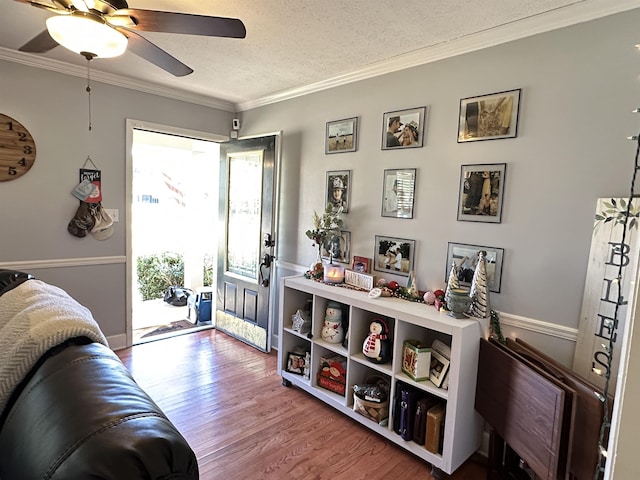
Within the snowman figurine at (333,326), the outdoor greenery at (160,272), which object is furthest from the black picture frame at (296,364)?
the outdoor greenery at (160,272)

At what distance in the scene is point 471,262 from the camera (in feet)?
7.05

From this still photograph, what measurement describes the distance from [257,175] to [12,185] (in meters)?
1.88

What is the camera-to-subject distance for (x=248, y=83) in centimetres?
310

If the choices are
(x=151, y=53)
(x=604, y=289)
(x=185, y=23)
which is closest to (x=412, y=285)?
(x=604, y=289)

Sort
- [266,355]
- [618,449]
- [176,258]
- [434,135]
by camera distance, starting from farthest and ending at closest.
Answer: [176,258] < [266,355] < [434,135] < [618,449]

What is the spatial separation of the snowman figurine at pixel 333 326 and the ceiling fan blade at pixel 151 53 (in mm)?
1755

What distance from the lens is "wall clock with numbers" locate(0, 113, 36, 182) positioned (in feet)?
8.68

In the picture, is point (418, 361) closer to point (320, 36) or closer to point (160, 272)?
point (320, 36)

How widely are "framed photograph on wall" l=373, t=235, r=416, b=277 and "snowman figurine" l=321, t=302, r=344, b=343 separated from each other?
1.41ft

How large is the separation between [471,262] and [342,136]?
138 centimetres

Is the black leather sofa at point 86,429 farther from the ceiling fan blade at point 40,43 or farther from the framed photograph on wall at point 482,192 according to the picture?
the framed photograph on wall at point 482,192

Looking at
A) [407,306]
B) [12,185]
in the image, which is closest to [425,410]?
[407,306]

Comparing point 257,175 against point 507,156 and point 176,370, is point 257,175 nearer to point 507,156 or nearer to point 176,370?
point 176,370

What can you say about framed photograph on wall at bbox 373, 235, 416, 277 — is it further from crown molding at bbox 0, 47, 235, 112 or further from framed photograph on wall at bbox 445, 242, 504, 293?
crown molding at bbox 0, 47, 235, 112
